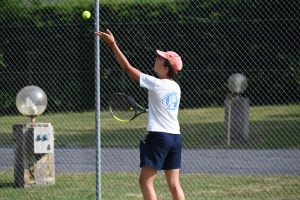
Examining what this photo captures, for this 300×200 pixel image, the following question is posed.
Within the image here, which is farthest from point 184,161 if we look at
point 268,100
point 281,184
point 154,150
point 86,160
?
point 154,150

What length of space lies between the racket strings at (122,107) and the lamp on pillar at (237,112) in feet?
15.7

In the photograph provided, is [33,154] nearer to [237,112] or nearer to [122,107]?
[122,107]

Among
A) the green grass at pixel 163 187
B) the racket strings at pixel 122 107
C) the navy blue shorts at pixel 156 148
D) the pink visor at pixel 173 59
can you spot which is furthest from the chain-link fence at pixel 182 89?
the pink visor at pixel 173 59

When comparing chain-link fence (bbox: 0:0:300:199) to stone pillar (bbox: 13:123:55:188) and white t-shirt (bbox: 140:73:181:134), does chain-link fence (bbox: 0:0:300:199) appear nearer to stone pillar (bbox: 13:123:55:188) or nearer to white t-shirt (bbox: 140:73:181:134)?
stone pillar (bbox: 13:123:55:188)

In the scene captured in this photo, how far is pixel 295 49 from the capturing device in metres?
10.5

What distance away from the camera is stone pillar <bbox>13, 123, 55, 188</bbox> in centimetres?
842

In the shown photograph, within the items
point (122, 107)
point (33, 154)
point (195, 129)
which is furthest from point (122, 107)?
point (195, 129)

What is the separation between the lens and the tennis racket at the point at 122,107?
6.81m

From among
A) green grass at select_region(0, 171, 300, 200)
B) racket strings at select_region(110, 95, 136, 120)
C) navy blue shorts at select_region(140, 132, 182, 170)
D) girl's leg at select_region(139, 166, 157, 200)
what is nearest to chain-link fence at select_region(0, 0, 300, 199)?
green grass at select_region(0, 171, 300, 200)

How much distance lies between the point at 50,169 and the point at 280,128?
19.2ft

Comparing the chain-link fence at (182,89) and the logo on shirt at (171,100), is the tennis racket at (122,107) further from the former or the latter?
the chain-link fence at (182,89)

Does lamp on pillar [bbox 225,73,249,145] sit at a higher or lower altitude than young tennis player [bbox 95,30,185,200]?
lower

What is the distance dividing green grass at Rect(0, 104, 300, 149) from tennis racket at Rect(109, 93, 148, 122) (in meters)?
4.67

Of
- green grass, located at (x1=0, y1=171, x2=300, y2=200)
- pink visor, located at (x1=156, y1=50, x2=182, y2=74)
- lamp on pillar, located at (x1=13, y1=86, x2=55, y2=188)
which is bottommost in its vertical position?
green grass, located at (x1=0, y1=171, x2=300, y2=200)
